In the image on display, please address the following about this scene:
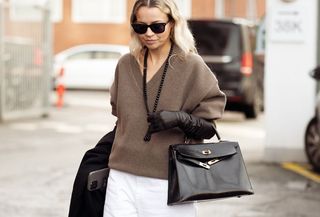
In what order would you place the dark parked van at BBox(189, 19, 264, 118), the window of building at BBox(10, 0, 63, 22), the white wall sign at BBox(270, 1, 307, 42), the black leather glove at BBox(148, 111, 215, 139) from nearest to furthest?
1. the black leather glove at BBox(148, 111, 215, 139)
2. the white wall sign at BBox(270, 1, 307, 42)
3. the window of building at BBox(10, 0, 63, 22)
4. the dark parked van at BBox(189, 19, 264, 118)

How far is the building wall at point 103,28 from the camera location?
115 ft

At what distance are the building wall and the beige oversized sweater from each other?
3108 cm

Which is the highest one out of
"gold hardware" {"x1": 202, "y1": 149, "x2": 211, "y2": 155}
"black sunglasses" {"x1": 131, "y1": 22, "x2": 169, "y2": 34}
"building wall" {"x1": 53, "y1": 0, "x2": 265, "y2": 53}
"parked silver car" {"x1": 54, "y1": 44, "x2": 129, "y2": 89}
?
"black sunglasses" {"x1": 131, "y1": 22, "x2": 169, "y2": 34}

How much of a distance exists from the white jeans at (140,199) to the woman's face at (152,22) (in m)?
0.58

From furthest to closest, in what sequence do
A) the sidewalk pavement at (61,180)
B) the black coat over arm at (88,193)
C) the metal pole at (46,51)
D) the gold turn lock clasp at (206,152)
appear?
the metal pole at (46,51) < the sidewalk pavement at (61,180) < the black coat over arm at (88,193) < the gold turn lock clasp at (206,152)

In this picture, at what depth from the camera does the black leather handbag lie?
3.65m

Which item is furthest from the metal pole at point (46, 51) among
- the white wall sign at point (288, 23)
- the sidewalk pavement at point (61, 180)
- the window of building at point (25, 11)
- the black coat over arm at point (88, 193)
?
the black coat over arm at point (88, 193)

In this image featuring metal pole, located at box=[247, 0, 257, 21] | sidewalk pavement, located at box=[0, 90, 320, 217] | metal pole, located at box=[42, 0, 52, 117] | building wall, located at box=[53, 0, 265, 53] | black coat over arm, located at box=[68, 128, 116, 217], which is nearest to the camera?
black coat over arm, located at box=[68, 128, 116, 217]

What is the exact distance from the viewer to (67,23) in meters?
35.9

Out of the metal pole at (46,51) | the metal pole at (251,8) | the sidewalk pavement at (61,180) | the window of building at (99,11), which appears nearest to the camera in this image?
the sidewalk pavement at (61,180)

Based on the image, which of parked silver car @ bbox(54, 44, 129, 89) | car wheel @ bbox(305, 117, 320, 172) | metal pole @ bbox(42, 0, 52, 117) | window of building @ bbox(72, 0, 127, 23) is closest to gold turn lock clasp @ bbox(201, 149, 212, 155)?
car wheel @ bbox(305, 117, 320, 172)

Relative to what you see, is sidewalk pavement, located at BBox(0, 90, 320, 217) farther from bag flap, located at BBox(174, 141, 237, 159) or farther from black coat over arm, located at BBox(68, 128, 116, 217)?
bag flap, located at BBox(174, 141, 237, 159)

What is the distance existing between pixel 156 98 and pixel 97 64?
2508 cm

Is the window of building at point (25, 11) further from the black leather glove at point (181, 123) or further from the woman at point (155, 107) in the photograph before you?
the black leather glove at point (181, 123)
